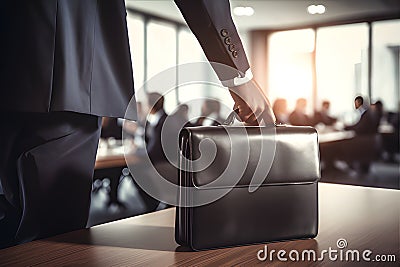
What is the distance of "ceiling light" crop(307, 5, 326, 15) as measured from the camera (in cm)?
764

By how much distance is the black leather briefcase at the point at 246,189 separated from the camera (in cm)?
68

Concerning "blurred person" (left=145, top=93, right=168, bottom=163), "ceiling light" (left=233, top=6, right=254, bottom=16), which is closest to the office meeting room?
"blurred person" (left=145, top=93, right=168, bottom=163)

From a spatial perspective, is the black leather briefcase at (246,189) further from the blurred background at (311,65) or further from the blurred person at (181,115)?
the blurred background at (311,65)

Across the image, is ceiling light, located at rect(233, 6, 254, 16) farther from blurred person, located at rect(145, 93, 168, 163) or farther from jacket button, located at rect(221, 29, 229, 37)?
jacket button, located at rect(221, 29, 229, 37)

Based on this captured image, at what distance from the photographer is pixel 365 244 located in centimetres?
72

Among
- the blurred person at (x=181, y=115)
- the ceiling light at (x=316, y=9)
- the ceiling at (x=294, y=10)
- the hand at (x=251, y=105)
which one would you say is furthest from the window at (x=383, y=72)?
the hand at (x=251, y=105)

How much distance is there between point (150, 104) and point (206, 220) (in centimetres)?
375

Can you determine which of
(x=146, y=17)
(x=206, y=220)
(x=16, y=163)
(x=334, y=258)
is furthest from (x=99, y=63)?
(x=146, y=17)

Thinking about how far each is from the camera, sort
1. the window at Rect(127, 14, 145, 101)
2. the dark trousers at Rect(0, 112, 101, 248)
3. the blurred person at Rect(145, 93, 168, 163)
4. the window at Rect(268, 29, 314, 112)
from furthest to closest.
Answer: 1. the window at Rect(268, 29, 314, 112)
2. the window at Rect(127, 14, 145, 101)
3. the blurred person at Rect(145, 93, 168, 163)
4. the dark trousers at Rect(0, 112, 101, 248)

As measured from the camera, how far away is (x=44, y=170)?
0.89 m

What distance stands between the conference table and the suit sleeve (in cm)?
30

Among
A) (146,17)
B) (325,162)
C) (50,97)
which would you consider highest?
(146,17)

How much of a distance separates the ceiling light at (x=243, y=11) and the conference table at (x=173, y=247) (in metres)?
7.12

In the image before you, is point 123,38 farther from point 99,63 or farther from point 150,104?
point 150,104
